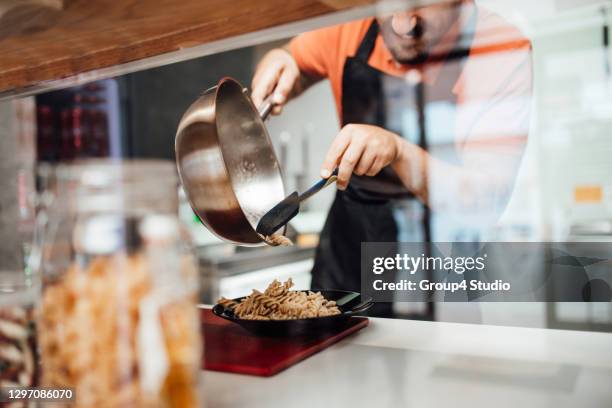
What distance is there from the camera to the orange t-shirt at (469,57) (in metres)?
0.86

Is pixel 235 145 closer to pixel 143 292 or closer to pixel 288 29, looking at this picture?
pixel 288 29

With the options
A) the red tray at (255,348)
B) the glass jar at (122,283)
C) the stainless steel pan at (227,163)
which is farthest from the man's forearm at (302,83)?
the glass jar at (122,283)

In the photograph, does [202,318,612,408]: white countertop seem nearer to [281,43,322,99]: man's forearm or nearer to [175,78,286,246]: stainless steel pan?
[175,78,286,246]: stainless steel pan

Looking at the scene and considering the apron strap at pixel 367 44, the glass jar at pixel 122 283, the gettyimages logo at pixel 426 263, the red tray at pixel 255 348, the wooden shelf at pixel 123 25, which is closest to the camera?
the glass jar at pixel 122 283

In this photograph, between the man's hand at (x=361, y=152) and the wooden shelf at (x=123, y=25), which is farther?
the man's hand at (x=361, y=152)

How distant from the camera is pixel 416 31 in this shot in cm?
98

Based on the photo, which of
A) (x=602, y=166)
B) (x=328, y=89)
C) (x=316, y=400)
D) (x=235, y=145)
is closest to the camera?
(x=316, y=400)

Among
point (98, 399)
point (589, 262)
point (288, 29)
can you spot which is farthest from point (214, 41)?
point (589, 262)

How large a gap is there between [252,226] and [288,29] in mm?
304

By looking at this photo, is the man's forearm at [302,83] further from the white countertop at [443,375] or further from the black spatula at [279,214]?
the white countertop at [443,375]

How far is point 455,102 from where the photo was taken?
98 cm

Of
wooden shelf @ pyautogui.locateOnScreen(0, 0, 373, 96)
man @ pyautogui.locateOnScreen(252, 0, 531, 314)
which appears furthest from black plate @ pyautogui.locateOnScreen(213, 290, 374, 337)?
wooden shelf @ pyautogui.locateOnScreen(0, 0, 373, 96)

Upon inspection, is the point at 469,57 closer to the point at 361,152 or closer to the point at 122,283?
the point at 361,152

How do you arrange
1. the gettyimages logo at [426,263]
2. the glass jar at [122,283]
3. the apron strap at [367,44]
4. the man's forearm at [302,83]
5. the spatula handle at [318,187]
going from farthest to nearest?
the man's forearm at [302,83] → the apron strap at [367,44] → the gettyimages logo at [426,263] → the spatula handle at [318,187] → the glass jar at [122,283]
